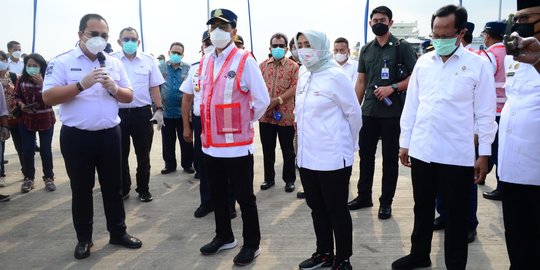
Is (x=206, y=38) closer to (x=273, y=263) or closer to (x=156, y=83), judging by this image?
(x=156, y=83)

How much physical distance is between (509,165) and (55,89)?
336 centimetres

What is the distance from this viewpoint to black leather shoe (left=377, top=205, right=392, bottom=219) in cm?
437

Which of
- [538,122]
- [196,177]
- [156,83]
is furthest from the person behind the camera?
[196,177]

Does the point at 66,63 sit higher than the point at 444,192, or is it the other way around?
the point at 66,63

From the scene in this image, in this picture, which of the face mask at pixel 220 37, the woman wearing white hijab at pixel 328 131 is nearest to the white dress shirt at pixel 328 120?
the woman wearing white hijab at pixel 328 131

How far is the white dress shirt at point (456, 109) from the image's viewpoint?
2.84 meters

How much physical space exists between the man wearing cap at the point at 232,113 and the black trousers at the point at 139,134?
186 centimetres

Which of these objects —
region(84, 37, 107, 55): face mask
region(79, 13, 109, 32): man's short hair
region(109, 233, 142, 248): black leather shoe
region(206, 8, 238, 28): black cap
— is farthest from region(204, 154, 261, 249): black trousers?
region(79, 13, 109, 32): man's short hair

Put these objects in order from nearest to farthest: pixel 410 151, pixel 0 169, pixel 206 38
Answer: pixel 410 151 < pixel 206 38 < pixel 0 169

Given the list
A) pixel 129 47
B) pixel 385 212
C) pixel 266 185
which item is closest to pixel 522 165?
pixel 385 212

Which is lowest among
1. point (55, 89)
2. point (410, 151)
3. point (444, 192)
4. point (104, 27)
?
point (444, 192)

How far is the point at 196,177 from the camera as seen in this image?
6.34 meters

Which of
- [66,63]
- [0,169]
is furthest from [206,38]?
[0,169]

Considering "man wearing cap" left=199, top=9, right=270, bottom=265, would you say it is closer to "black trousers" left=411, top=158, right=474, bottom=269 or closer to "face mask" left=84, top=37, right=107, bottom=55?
"face mask" left=84, top=37, right=107, bottom=55
